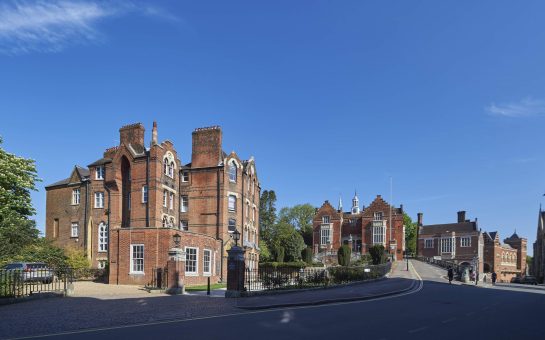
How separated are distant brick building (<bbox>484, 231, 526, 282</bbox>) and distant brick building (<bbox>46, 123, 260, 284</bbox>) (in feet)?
214

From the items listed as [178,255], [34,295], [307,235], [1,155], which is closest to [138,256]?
[178,255]

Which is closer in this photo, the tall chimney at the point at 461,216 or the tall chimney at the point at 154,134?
the tall chimney at the point at 154,134

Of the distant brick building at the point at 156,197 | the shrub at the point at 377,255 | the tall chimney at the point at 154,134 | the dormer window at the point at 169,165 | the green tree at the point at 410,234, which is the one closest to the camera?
the distant brick building at the point at 156,197

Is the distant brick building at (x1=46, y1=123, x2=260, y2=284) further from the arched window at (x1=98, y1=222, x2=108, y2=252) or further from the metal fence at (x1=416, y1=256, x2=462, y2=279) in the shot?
the metal fence at (x1=416, y1=256, x2=462, y2=279)

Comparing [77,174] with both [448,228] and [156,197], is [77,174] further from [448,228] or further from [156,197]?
[448,228]

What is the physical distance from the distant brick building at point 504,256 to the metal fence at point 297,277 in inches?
2756

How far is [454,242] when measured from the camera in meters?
90.2

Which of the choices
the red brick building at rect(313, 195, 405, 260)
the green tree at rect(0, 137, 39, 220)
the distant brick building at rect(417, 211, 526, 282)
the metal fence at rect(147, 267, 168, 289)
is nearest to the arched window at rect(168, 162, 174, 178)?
the green tree at rect(0, 137, 39, 220)

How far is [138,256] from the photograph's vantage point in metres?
31.3

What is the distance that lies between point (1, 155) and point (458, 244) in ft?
267

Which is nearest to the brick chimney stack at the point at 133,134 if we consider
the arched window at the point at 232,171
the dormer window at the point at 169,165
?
the dormer window at the point at 169,165

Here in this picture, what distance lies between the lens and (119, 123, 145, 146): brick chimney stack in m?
43.6

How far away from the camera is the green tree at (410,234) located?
345 feet

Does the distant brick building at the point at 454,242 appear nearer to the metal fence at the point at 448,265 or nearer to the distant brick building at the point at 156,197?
the metal fence at the point at 448,265
